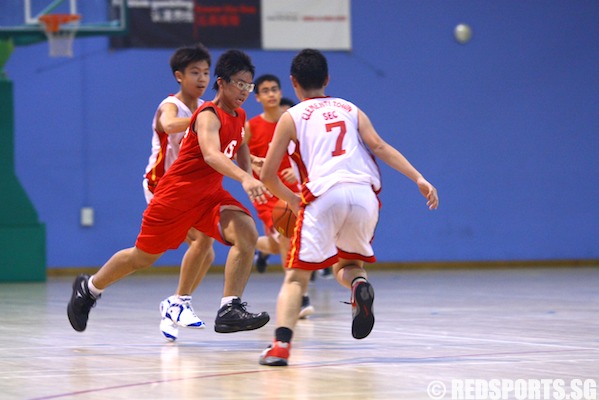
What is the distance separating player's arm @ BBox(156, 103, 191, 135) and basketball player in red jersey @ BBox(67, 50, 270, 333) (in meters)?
0.23

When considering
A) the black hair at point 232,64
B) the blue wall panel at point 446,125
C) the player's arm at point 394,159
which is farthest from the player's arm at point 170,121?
the blue wall panel at point 446,125

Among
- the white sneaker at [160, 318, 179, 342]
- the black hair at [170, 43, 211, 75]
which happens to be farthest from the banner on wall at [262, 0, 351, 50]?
the white sneaker at [160, 318, 179, 342]

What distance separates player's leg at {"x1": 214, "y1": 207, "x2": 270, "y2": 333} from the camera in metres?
5.79

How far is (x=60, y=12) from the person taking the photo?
12.6 meters

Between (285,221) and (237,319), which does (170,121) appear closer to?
(285,221)

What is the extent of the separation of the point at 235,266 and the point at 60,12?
7.43 m

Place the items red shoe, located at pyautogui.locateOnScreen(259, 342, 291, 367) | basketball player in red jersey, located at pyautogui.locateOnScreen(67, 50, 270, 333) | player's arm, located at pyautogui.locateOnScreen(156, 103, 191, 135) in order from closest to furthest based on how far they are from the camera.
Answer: red shoe, located at pyautogui.locateOnScreen(259, 342, 291, 367) → basketball player in red jersey, located at pyautogui.locateOnScreen(67, 50, 270, 333) → player's arm, located at pyautogui.locateOnScreen(156, 103, 191, 135)

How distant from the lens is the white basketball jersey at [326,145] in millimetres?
5090

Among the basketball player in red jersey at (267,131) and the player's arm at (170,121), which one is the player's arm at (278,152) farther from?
the basketball player in red jersey at (267,131)

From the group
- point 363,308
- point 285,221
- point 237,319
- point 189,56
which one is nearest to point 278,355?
point 363,308

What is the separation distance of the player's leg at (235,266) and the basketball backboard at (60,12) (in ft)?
23.5

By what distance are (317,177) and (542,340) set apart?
Result: 169 cm

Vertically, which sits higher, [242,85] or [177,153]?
[242,85]

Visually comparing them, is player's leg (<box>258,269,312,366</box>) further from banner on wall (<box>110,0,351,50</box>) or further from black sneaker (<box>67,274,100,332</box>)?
banner on wall (<box>110,0,351,50</box>)
